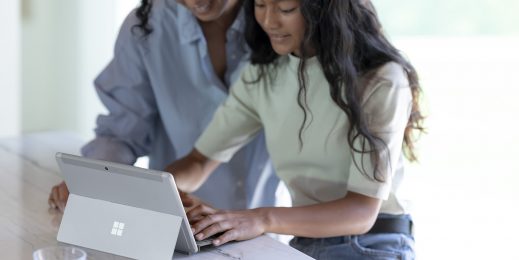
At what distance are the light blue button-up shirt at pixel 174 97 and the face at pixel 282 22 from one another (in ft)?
1.27

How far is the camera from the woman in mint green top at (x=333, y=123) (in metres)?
1.85

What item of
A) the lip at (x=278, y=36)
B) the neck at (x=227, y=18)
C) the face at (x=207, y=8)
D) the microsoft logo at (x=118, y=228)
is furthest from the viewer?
the neck at (x=227, y=18)

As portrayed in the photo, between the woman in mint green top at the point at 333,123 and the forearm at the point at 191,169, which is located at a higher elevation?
the woman in mint green top at the point at 333,123

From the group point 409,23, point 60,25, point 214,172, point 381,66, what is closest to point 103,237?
point 381,66

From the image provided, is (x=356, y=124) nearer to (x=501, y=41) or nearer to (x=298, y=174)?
(x=298, y=174)

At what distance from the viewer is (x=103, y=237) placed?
1.64m

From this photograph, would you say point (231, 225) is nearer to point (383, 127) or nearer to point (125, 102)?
point (383, 127)

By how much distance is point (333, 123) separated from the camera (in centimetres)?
197

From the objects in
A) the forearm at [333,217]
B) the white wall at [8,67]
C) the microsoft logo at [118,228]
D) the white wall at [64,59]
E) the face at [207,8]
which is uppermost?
the face at [207,8]

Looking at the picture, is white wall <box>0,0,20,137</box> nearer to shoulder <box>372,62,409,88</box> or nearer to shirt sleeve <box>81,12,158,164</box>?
shirt sleeve <box>81,12,158,164</box>

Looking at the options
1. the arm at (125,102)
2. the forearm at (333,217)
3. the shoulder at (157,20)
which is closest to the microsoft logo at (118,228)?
the forearm at (333,217)

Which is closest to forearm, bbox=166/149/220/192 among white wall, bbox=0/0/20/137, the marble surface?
the marble surface

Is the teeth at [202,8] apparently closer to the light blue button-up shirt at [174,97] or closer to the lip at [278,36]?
the light blue button-up shirt at [174,97]

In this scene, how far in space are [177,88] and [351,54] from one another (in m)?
0.68
